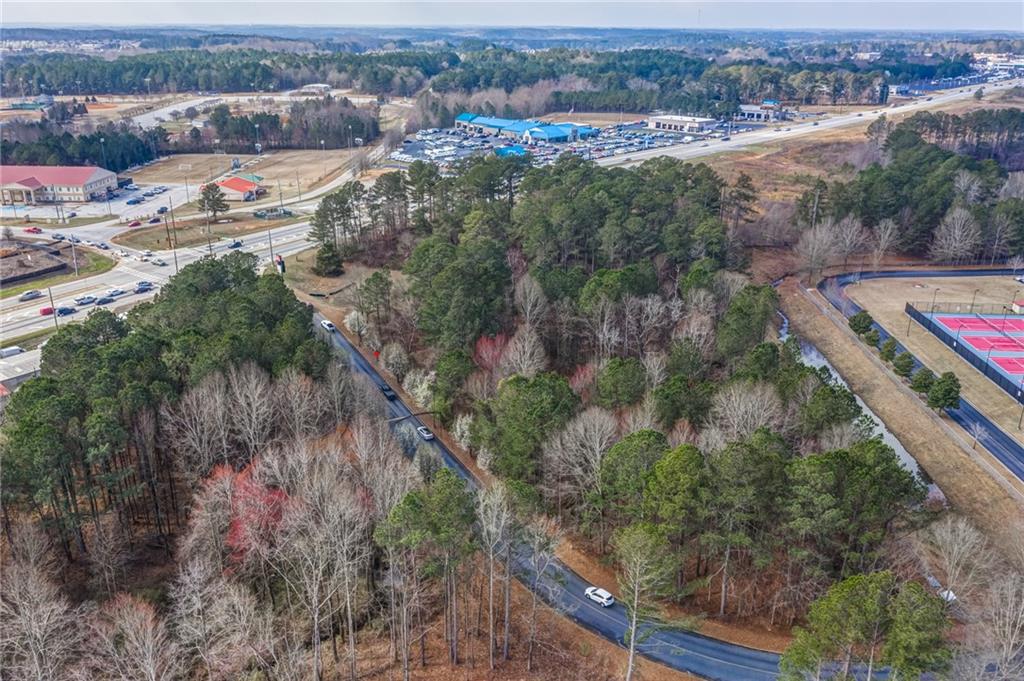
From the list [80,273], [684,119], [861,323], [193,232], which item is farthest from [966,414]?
[684,119]

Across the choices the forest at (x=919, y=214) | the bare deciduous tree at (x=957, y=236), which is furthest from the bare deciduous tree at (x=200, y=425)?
the bare deciduous tree at (x=957, y=236)

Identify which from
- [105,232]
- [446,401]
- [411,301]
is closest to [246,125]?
[105,232]

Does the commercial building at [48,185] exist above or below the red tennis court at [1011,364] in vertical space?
above

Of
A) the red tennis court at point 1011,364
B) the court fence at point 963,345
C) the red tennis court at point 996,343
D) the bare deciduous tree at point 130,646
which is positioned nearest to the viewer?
the bare deciduous tree at point 130,646

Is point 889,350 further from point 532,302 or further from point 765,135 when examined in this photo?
point 765,135

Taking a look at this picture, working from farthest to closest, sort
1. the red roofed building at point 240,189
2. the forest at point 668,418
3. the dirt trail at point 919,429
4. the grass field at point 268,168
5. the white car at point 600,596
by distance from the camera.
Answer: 1. the grass field at point 268,168
2. the red roofed building at point 240,189
3. the dirt trail at point 919,429
4. the white car at point 600,596
5. the forest at point 668,418

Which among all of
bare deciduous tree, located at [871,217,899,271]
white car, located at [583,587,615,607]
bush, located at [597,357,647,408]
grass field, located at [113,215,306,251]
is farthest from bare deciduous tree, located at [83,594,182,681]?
bare deciduous tree, located at [871,217,899,271]

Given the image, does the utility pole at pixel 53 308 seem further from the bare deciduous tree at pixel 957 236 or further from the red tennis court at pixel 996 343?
the bare deciduous tree at pixel 957 236
